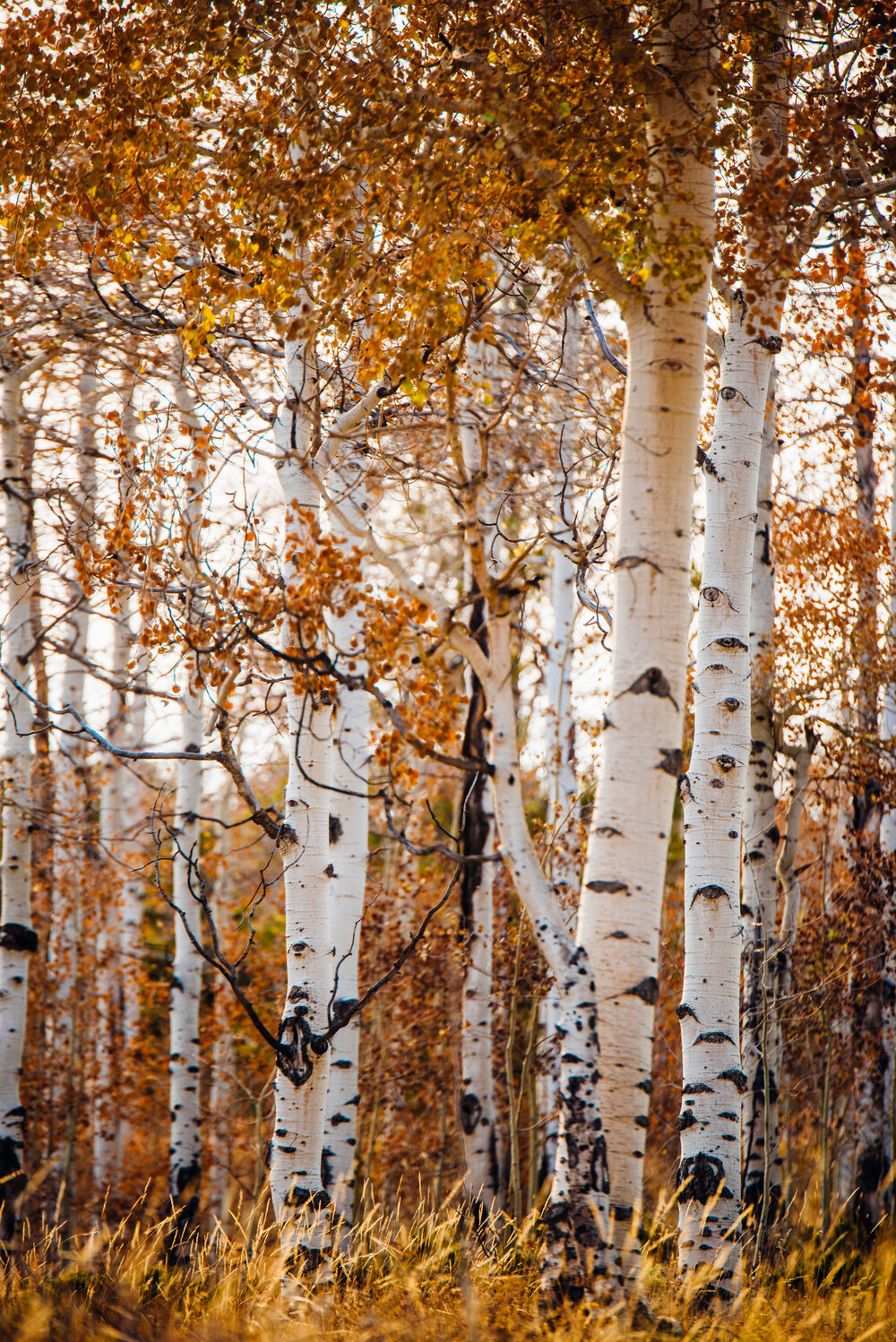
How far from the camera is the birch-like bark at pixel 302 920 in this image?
4.79 m

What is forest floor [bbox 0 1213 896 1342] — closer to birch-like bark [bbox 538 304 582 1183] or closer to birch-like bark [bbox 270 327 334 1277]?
birch-like bark [bbox 270 327 334 1277]

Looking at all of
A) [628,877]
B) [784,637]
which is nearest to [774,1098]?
[784,637]

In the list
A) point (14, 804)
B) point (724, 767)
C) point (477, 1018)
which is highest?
point (724, 767)

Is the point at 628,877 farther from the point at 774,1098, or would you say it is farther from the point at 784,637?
the point at 784,637

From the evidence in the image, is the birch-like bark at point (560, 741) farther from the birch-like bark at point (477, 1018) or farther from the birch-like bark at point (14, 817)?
the birch-like bark at point (14, 817)

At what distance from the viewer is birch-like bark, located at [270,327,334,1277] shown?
4789mm

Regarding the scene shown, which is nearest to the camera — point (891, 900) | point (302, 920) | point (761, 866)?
point (302, 920)

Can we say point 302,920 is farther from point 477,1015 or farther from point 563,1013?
Result: point 477,1015

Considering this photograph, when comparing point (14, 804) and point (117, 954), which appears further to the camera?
point (117, 954)

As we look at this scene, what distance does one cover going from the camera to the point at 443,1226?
502 centimetres

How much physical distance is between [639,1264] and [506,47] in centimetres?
491

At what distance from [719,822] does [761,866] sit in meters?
2.84

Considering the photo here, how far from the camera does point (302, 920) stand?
203 inches

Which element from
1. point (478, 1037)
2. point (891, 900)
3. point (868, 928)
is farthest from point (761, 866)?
point (891, 900)
